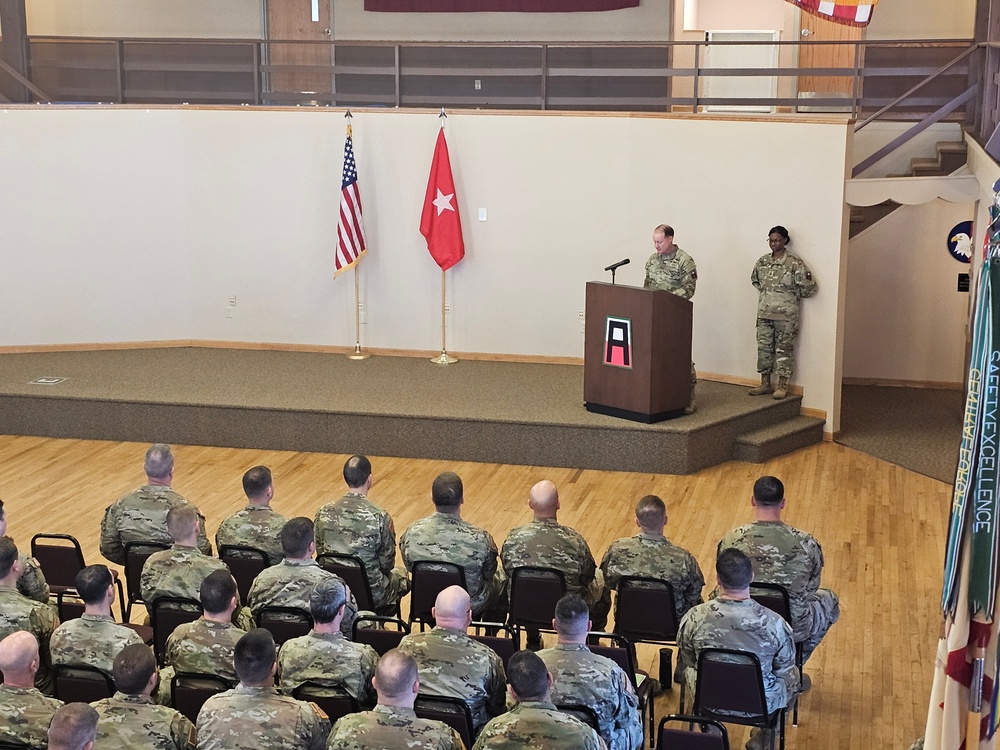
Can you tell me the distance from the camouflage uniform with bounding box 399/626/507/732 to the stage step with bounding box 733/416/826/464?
18.9 ft

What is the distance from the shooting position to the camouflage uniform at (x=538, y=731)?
3.99 meters

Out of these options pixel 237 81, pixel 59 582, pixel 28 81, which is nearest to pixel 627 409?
pixel 59 582

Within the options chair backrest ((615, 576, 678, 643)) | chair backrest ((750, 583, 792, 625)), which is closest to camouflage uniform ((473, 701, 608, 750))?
chair backrest ((615, 576, 678, 643))

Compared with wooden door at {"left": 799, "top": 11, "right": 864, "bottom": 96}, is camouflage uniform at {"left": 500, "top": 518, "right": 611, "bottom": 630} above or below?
below

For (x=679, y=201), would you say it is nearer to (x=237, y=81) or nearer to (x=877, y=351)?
(x=877, y=351)

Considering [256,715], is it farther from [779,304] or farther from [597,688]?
[779,304]

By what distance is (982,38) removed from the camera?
37.8ft

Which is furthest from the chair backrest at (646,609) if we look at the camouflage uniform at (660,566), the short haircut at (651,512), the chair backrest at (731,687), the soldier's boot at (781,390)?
the soldier's boot at (781,390)

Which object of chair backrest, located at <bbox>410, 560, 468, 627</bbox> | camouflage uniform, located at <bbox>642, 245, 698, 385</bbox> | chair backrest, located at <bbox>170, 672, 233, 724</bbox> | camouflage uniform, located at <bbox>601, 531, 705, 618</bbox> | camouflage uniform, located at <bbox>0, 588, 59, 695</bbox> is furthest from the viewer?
camouflage uniform, located at <bbox>642, 245, 698, 385</bbox>

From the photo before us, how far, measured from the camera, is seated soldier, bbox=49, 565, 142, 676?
189 inches

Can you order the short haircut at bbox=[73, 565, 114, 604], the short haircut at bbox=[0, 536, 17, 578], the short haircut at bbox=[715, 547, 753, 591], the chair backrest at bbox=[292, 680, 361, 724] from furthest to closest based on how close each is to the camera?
the short haircut at bbox=[0, 536, 17, 578] < the short haircut at bbox=[715, 547, 753, 591] < the short haircut at bbox=[73, 565, 114, 604] < the chair backrest at bbox=[292, 680, 361, 724]

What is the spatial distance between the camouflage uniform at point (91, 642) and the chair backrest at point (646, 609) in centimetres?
217

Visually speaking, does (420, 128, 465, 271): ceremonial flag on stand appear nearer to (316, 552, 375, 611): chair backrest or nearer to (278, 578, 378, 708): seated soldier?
(316, 552, 375, 611): chair backrest

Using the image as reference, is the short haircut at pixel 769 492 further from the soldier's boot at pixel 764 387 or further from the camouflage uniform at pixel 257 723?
the soldier's boot at pixel 764 387
